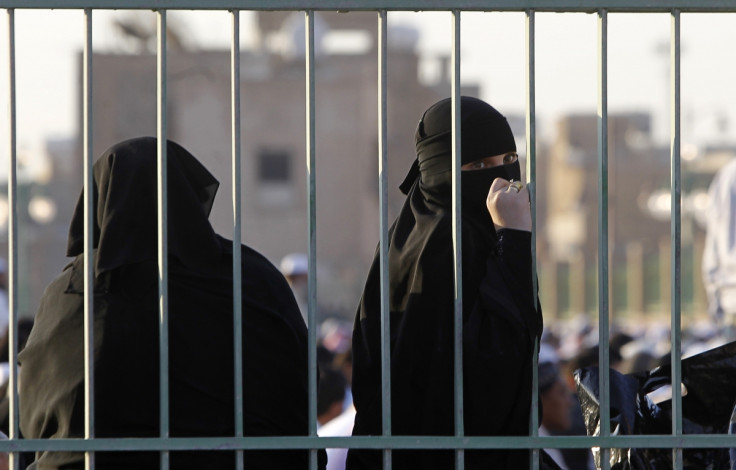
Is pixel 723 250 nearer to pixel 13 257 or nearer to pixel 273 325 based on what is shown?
pixel 273 325

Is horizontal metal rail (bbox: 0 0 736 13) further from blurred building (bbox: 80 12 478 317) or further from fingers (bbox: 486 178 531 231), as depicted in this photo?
blurred building (bbox: 80 12 478 317)

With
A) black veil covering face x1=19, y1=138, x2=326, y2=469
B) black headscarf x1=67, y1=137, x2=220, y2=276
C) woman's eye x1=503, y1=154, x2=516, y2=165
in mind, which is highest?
woman's eye x1=503, y1=154, x2=516, y2=165

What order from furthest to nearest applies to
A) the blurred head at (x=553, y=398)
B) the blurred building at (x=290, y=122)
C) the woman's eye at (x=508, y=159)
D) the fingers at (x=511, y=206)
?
the blurred building at (x=290, y=122) < the blurred head at (x=553, y=398) < the woman's eye at (x=508, y=159) < the fingers at (x=511, y=206)

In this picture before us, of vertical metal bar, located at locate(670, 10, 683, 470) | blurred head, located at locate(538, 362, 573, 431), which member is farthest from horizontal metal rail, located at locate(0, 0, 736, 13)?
blurred head, located at locate(538, 362, 573, 431)

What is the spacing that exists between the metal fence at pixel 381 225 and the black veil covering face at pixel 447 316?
0.13 metres

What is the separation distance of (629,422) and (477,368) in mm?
365

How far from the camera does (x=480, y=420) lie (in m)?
2.40

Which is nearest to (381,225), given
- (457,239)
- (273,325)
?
(457,239)

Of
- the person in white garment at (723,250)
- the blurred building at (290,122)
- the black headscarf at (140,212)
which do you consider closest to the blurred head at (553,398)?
the person in white garment at (723,250)

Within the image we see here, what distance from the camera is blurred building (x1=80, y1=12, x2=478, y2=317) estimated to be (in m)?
35.6

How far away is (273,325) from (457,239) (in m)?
Answer: 0.60

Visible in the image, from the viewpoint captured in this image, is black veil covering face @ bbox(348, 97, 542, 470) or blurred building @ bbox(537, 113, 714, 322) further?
blurred building @ bbox(537, 113, 714, 322)

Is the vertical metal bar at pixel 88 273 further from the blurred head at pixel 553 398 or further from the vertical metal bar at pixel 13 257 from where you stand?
the blurred head at pixel 553 398

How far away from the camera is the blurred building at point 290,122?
117 feet
